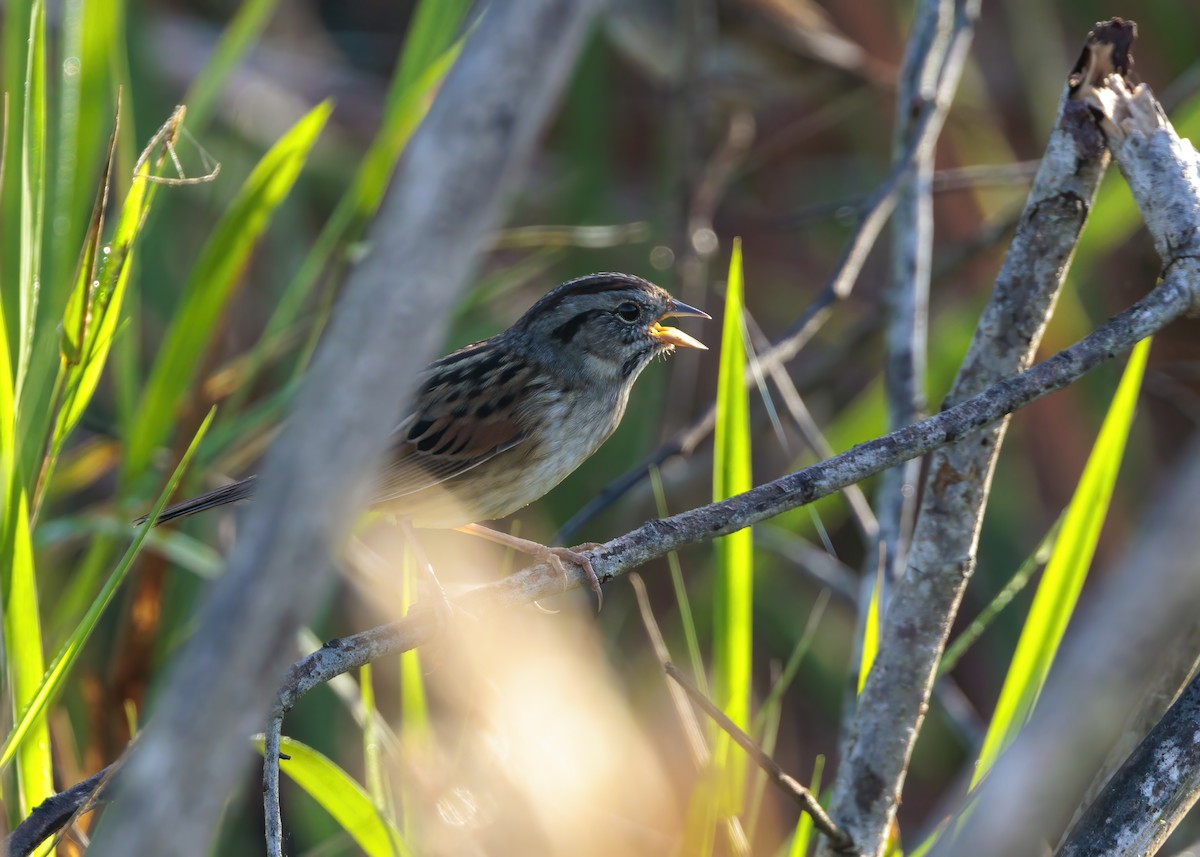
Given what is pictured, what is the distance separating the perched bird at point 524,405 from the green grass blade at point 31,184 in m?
1.04

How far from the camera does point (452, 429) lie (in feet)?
9.66

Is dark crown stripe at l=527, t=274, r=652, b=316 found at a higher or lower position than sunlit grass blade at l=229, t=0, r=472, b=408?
lower

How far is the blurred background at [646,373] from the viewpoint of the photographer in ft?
9.05

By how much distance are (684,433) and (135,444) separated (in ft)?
3.77

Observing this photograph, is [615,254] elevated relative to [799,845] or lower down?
elevated

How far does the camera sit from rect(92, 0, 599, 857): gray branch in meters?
0.83

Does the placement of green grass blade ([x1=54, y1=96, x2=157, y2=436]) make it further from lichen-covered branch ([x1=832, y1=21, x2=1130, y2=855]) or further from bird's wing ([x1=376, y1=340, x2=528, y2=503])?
lichen-covered branch ([x1=832, y1=21, x2=1130, y2=855])

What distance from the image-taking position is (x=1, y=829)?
1767mm

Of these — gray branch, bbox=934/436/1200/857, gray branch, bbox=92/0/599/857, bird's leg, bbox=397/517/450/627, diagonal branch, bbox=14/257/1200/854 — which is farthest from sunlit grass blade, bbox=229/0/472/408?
gray branch, bbox=934/436/1200/857

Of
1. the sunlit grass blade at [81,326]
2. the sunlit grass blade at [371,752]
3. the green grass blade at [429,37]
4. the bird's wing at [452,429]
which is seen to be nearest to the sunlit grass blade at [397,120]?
the green grass blade at [429,37]

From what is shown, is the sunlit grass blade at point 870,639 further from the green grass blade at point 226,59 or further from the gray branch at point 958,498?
the green grass blade at point 226,59

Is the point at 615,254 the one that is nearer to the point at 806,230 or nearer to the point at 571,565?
the point at 806,230

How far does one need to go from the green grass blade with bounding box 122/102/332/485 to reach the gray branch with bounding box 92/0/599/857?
1655 mm

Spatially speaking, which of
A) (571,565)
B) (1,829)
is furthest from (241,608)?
(571,565)
